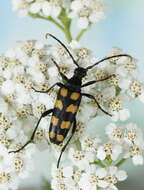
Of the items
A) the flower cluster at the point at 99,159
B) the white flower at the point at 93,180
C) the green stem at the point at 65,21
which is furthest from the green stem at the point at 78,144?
the green stem at the point at 65,21

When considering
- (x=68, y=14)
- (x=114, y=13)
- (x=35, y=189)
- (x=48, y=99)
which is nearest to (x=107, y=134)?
(x=48, y=99)

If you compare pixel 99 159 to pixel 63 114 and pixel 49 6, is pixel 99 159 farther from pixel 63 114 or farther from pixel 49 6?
pixel 49 6

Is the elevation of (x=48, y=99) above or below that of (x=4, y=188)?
above

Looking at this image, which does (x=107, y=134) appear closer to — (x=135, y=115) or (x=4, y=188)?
(x=4, y=188)

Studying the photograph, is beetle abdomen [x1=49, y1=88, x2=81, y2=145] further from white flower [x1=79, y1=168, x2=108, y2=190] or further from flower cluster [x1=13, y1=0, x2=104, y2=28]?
flower cluster [x1=13, y1=0, x2=104, y2=28]

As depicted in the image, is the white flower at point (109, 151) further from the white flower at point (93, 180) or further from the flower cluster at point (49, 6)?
the flower cluster at point (49, 6)

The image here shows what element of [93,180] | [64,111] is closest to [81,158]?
[93,180]
